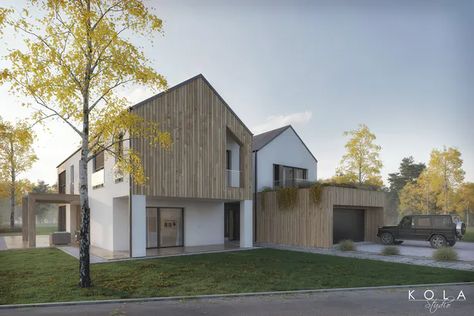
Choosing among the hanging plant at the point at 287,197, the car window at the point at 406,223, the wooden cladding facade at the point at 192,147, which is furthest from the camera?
the hanging plant at the point at 287,197

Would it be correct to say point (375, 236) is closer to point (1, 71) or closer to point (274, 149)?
point (274, 149)

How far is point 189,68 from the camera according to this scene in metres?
16.5

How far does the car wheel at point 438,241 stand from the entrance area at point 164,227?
12.1 metres

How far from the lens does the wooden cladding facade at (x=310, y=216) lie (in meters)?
18.1

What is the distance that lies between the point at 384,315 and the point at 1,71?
9.64 m

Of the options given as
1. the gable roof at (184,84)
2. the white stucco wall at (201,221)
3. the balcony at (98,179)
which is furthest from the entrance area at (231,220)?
the balcony at (98,179)

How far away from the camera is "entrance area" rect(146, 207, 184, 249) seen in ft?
57.6

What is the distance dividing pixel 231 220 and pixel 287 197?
4698 mm

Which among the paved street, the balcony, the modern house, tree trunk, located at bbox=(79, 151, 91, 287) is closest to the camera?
the paved street

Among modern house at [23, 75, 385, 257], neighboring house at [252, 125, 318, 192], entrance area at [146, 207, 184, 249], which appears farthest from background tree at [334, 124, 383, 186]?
entrance area at [146, 207, 184, 249]

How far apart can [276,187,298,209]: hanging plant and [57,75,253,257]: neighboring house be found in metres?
2.17

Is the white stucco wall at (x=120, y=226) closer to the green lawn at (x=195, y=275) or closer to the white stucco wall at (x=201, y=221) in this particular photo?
the white stucco wall at (x=201, y=221)

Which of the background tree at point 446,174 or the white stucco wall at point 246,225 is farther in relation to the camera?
the background tree at point 446,174

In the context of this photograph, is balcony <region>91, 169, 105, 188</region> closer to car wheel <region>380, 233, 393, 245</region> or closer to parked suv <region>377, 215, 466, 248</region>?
car wheel <region>380, 233, 393, 245</region>
